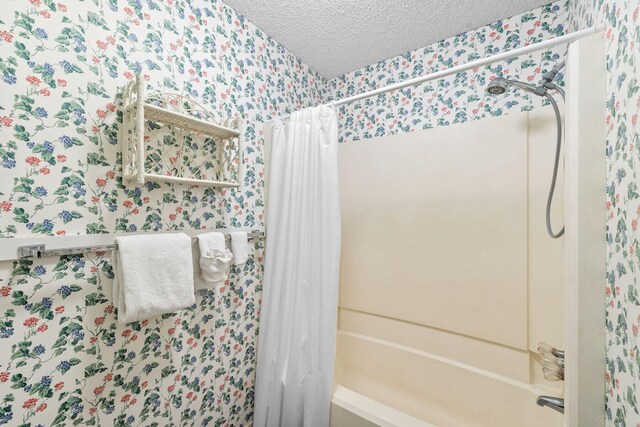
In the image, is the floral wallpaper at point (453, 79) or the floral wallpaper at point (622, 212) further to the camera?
the floral wallpaper at point (453, 79)

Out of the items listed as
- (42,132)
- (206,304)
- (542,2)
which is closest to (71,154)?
(42,132)

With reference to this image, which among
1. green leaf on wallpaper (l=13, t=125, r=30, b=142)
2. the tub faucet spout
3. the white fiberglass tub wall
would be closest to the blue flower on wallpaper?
green leaf on wallpaper (l=13, t=125, r=30, b=142)

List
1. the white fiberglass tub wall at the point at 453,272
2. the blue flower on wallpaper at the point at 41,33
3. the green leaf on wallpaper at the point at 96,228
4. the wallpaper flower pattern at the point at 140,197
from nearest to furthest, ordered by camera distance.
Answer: the wallpaper flower pattern at the point at 140,197 → the blue flower on wallpaper at the point at 41,33 → the green leaf on wallpaper at the point at 96,228 → the white fiberglass tub wall at the point at 453,272

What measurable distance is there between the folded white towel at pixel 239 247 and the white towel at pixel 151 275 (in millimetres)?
266

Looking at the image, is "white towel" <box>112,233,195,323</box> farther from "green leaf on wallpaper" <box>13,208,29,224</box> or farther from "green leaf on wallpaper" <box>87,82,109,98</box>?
"green leaf on wallpaper" <box>87,82,109,98</box>

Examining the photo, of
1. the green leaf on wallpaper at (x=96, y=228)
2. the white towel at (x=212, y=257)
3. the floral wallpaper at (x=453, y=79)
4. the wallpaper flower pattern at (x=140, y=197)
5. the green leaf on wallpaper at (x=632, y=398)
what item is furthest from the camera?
the floral wallpaper at (x=453, y=79)

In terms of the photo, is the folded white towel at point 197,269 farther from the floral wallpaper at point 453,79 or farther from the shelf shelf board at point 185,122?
the floral wallpaper at point 453,79

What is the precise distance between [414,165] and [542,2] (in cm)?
103

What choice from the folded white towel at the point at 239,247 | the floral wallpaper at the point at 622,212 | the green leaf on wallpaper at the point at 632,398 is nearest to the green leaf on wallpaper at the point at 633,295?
the floral wallpaper at the point at 622,212

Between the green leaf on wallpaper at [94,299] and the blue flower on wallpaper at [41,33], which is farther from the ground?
the blue flower on wallpaper at [41,33]

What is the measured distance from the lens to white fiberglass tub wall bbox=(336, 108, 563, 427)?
1.38 m

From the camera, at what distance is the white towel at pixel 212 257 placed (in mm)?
1208

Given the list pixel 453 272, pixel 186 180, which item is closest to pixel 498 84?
pixel 453 272

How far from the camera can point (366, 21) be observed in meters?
1.59
